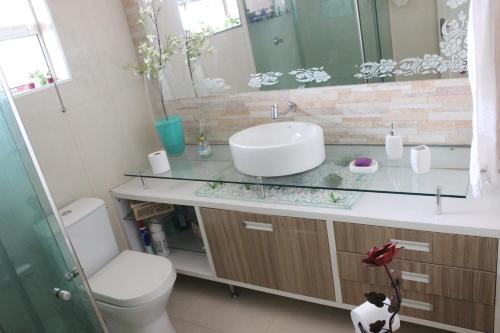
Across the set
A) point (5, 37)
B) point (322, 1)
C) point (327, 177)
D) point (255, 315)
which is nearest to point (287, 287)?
point (255, 315)

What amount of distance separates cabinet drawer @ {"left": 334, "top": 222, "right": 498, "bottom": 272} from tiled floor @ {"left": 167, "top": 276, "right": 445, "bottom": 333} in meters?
0.53

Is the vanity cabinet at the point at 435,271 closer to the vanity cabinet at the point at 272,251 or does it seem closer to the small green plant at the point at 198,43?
the vanity cabinet at the point at 272,251

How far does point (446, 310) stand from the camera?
1635 millimetres

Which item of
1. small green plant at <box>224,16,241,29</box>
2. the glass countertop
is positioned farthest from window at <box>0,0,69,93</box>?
small green plant at <box>224,16,241,29</box>

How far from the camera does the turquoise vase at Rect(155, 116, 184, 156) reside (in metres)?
2.38

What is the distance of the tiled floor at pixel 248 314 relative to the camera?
80.5 inches

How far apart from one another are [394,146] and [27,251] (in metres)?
1.50

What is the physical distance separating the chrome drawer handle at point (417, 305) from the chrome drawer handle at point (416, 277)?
0.12m

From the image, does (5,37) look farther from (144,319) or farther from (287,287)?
(287,287)

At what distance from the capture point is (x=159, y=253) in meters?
2.55

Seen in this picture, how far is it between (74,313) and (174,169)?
3.09ft

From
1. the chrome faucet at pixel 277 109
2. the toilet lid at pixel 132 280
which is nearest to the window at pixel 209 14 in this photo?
the chrome faucet at pixel 277 109

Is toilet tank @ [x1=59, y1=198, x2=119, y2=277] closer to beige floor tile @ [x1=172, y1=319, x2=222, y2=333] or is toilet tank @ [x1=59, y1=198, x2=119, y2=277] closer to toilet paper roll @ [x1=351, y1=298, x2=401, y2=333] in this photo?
beige floor tile @ [x1=172, y1=319, x2=222, y2=333]

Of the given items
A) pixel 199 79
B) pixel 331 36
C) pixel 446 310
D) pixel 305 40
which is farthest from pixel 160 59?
pixel 446 310
